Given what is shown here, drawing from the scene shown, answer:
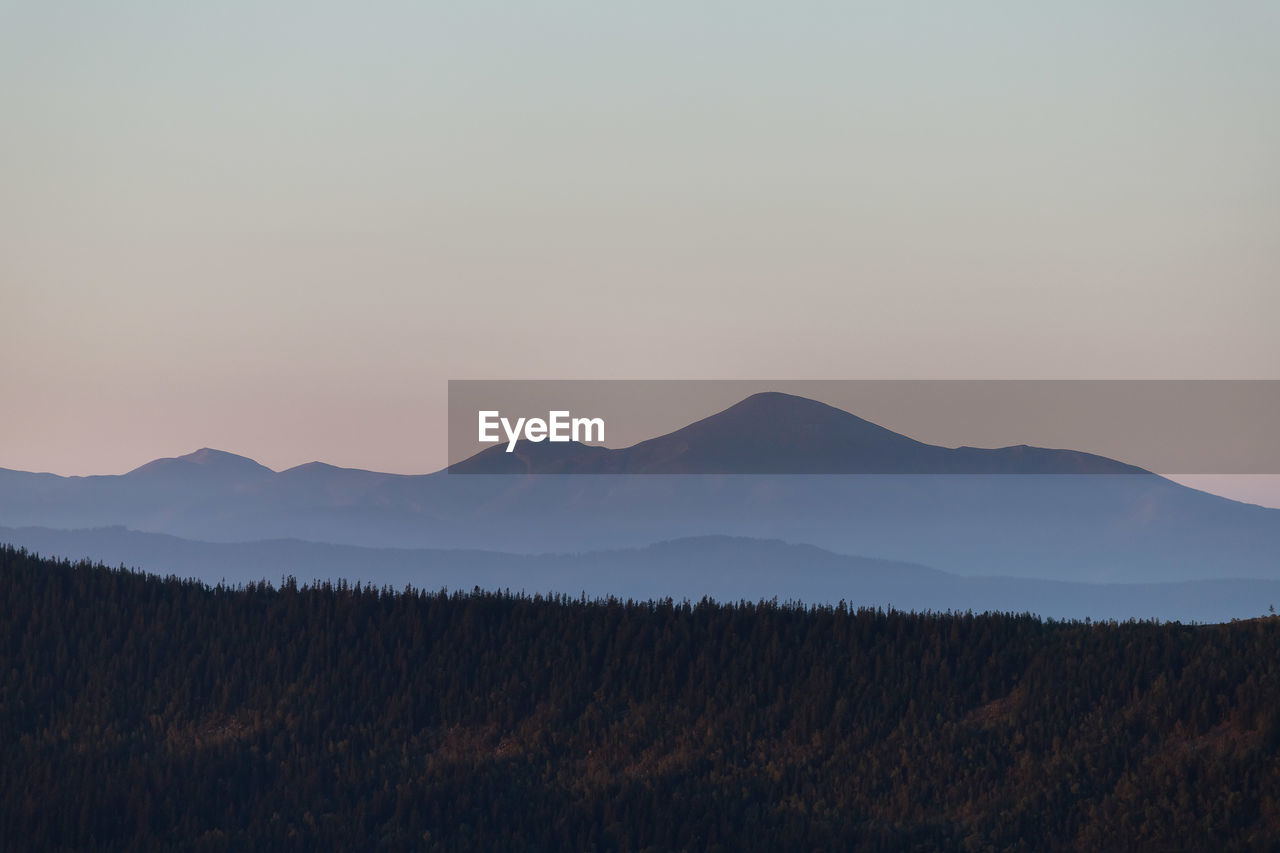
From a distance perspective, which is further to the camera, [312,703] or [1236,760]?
[312,703]

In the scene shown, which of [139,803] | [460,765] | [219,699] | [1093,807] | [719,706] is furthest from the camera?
[219,699]

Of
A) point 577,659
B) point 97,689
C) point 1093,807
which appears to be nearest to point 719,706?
point 577,659

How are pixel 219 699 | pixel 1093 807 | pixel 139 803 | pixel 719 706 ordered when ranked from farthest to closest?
pixel 219 699
pixel 719 706
pixel 139 803
pixel 1093 807

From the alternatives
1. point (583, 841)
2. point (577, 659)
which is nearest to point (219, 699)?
point (577, 659)

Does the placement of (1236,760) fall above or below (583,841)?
above

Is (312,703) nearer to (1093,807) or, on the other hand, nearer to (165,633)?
(165,633)

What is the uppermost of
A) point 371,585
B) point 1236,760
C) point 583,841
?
point 371,585
